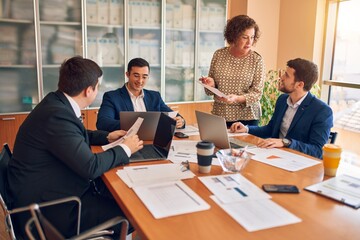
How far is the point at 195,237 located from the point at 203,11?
12.6ft

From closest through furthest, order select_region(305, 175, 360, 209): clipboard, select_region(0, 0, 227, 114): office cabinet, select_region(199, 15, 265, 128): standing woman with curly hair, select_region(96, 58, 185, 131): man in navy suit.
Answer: select_region(305, 175, 360, 209): clipboard < select_region(96, 58, 185, 131): man in navy suit < select_region(199, 15, 265, 128): standing woman with curly hair < select_region(0, 0, 227, 114): office cabinet

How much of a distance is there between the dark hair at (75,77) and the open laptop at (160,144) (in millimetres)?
444

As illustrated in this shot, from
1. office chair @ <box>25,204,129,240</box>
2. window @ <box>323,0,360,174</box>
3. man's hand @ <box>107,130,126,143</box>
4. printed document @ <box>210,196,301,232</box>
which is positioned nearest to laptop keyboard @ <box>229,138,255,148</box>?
man's hand @ <box>107,130,126,143</box>

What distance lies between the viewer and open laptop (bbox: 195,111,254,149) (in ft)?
6.24

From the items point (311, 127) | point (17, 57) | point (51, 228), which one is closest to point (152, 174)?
point (51, 228)

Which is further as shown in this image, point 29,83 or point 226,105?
point 29,83

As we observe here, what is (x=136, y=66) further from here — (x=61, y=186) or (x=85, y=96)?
(x=61, y=186)

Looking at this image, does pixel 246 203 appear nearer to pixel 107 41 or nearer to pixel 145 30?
pixel 107 41

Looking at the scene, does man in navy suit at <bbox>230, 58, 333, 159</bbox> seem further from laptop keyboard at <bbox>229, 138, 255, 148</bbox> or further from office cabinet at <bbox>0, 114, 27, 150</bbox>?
office cabinet at <bbox>0, 114, 27, 150</bbox>

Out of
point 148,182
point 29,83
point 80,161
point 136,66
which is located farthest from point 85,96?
point 29,83

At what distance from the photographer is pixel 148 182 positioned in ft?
4.74

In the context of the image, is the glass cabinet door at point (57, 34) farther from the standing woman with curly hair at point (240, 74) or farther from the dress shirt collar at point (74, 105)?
the dress shirt collar at point (74, 105)

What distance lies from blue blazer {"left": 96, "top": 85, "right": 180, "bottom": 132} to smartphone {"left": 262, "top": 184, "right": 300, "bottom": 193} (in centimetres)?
117

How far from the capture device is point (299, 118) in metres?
2.16
